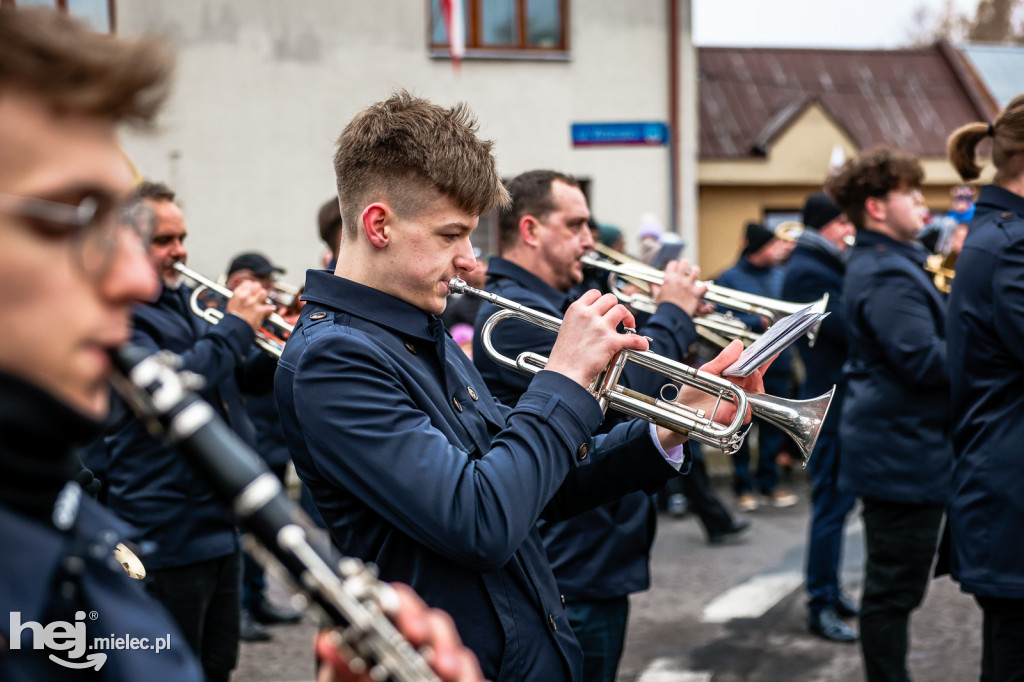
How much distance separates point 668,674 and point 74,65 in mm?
4197

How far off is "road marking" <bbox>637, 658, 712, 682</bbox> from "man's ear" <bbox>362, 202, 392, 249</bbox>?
3169mm

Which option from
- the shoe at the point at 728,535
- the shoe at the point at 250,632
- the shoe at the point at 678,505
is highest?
the shoe at the point at 250,632

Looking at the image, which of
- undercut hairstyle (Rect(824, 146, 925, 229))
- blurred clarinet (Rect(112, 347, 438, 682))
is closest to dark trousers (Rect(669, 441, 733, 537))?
undercut hairstyle (Rect(824, 146, 925, 229))

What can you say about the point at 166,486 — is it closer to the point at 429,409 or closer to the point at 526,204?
the point at 526,204

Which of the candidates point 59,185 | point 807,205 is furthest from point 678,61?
point 59,185

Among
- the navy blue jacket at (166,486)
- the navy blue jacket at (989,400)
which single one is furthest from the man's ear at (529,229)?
the navy blue jacket at (989,400)

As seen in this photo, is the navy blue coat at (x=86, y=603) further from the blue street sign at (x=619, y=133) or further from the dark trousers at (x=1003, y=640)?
the blue street sign at (x=619, y=133)

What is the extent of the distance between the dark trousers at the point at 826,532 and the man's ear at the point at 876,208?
143 centimetres

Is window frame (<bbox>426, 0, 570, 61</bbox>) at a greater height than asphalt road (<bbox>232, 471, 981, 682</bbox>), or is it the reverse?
window frame (<bbox>426, 0, 570, 61</bbox>)

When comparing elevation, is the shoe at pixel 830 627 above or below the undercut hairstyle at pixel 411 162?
below

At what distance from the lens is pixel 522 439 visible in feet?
5.97

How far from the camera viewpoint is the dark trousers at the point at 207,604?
3.50m

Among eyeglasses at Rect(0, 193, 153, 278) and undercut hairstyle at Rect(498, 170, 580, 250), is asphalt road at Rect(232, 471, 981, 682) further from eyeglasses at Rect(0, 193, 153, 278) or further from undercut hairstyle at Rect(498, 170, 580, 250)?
eyeglasses at Rect(0, 193, 153, 278)

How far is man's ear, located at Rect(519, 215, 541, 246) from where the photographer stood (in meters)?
3.64
